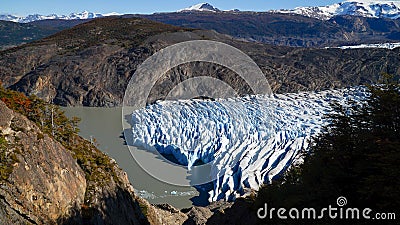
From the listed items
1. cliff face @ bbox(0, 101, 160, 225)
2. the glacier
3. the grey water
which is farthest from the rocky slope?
cliff face @ bbox(0, 101, 160, 225)

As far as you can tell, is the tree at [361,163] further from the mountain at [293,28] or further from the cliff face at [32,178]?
the mountain at [293,28]

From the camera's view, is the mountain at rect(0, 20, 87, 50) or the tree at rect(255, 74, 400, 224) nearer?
the tree at rect(255, 74, 400, 224)

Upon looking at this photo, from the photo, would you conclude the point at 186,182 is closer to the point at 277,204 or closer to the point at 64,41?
the point at 277,204

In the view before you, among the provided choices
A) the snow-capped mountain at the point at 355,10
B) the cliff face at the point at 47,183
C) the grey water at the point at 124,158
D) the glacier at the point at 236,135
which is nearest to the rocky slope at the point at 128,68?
the grey water at the point at 124,158

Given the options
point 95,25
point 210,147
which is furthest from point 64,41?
point 210,147

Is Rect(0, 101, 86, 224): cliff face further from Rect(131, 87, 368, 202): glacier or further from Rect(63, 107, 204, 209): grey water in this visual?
Rect(131, 87, 368, 202): glacier

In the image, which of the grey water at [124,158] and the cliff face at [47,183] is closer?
the cliff face at [47,183]

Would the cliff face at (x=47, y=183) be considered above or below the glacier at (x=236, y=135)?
above
